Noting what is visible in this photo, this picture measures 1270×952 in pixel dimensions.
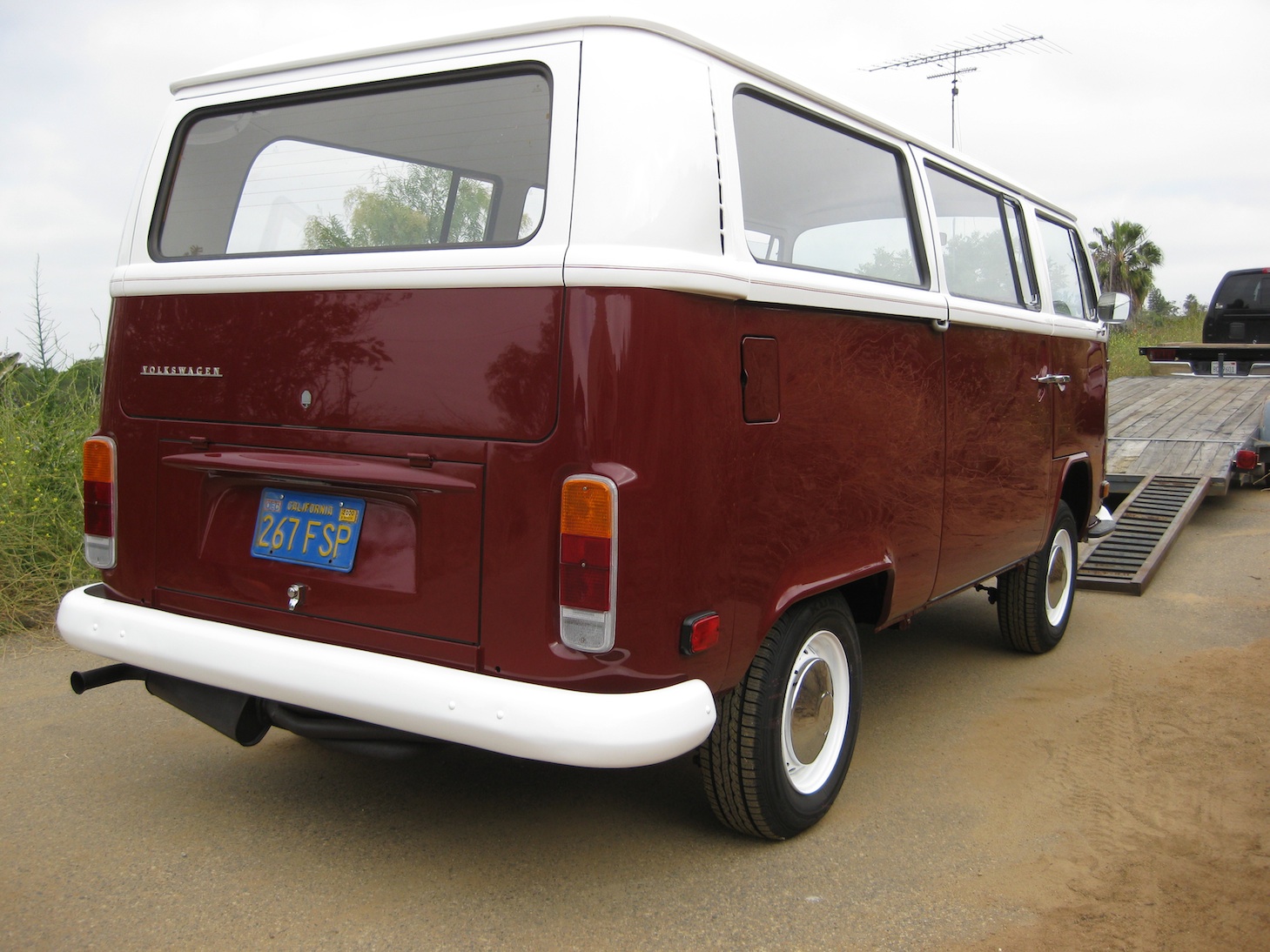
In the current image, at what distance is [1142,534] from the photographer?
7.21 meters

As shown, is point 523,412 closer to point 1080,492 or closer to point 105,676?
point 105,676

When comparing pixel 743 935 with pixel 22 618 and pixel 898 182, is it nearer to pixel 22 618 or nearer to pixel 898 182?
pixel 898 182

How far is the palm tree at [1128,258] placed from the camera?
39.9 meters

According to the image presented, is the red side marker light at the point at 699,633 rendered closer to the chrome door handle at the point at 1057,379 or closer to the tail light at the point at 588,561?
the tail light at the point at 588,561

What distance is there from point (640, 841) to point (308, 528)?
131 cm

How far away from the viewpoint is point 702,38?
8.70 feet

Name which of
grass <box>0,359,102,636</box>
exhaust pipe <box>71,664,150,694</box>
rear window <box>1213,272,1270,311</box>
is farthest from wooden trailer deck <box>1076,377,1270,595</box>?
grass <box>0,359,102,636</box>

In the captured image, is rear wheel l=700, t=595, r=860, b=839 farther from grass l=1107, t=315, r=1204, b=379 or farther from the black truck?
the black truck

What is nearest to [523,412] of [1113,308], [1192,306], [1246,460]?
[1113,308]

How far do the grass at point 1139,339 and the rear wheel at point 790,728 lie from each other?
42.3 ft

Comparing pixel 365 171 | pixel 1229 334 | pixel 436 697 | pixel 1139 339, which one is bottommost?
pixel 436 697

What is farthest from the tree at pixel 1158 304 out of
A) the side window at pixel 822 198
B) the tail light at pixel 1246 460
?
the side window at pixel 822 198

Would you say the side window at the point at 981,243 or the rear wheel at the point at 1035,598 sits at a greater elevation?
the side window at the point at 981,243

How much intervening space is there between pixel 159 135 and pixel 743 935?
2.84 meters
